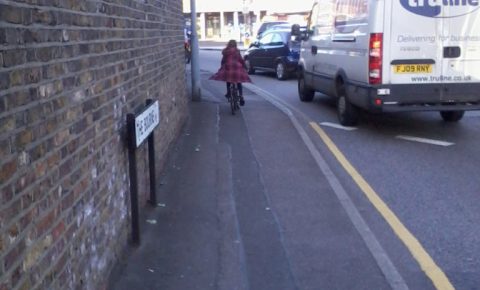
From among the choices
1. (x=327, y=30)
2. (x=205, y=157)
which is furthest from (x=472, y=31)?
(x=205, y=157)

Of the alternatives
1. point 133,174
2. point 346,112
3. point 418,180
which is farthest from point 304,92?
point 133,174

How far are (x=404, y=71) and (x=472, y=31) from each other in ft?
4.01

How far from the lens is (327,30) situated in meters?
12.5

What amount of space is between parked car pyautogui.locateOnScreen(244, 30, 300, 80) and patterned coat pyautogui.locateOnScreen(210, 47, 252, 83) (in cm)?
729

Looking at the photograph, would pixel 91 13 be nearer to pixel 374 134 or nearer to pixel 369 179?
pixel 369 179

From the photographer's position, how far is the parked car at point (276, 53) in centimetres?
2075

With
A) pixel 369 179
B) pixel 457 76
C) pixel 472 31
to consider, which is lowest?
pixel 369 179

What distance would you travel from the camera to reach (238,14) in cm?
6209

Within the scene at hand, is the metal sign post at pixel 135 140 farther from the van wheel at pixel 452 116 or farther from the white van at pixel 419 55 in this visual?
the van wheel at pixel 452 116

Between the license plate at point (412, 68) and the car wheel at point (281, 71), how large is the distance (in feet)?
37.2

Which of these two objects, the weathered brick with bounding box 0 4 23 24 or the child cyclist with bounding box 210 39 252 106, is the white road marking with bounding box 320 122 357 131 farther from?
the weathered brick with bounding box 0 4 23 24

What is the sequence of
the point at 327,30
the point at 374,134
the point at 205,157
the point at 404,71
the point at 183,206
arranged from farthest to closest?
the point at 327,30, the point at 374,134, the point at 404,71, the point at 205,157, the point at 183,206

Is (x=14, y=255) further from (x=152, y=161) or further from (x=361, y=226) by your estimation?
(x=361, y=226)

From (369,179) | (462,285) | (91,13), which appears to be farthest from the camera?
(369,179)
